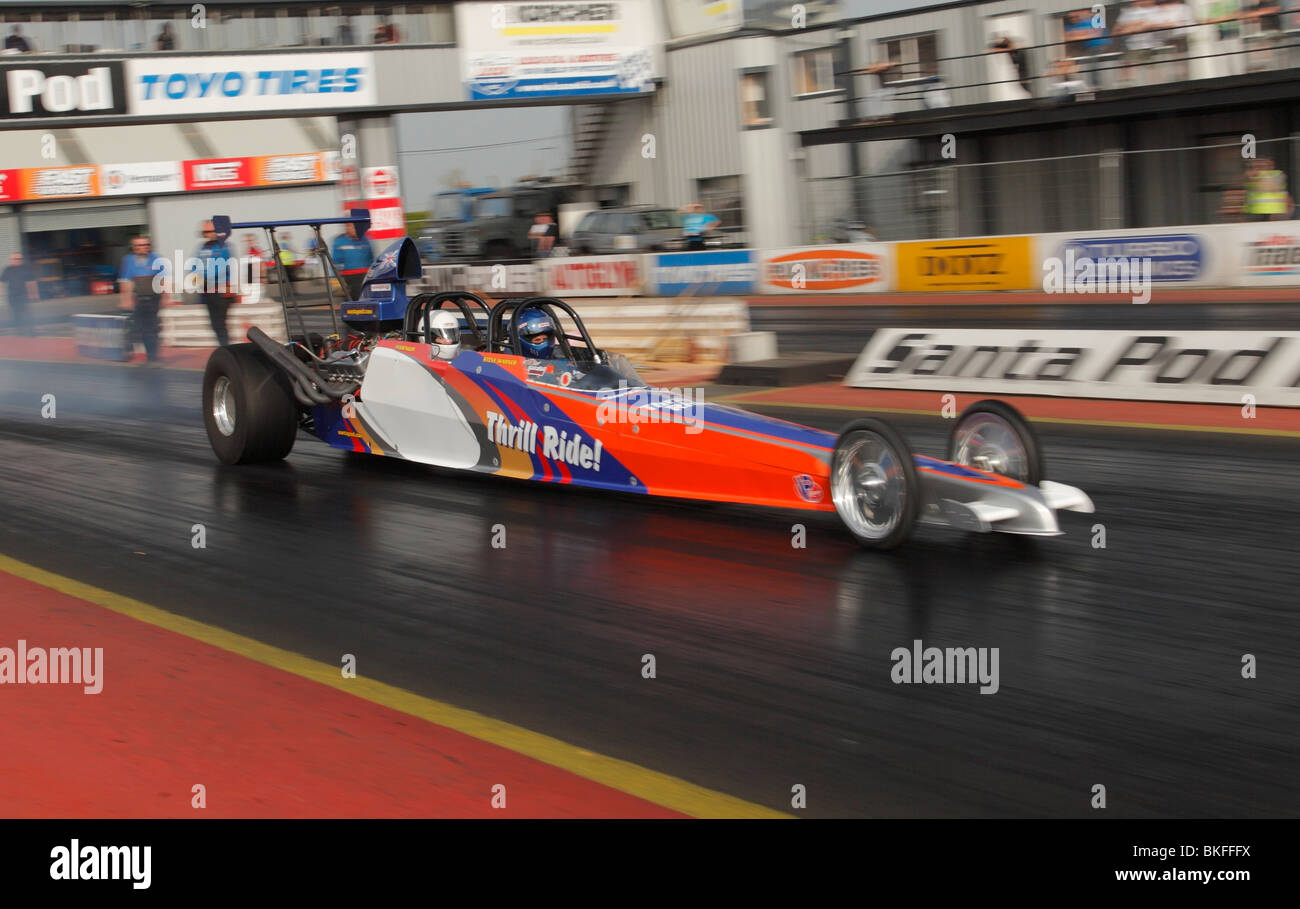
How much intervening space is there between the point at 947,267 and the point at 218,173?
2261 centimetres

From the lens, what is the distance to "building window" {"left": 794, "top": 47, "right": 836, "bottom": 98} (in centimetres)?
3243

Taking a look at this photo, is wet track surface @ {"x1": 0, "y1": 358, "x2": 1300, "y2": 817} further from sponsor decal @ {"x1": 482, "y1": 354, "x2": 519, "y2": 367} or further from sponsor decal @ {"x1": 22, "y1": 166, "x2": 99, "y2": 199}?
sponsor decal @ {"x1": 22, "y1": 166, "x2": 99, "y2": 199}

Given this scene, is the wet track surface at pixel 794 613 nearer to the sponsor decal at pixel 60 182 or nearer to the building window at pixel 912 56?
the building window at pixel 912 56

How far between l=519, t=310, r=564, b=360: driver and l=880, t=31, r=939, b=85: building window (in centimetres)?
2128

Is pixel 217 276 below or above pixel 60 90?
below

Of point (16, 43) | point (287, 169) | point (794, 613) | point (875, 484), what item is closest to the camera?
point (794, 613)

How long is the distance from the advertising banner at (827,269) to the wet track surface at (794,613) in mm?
13837

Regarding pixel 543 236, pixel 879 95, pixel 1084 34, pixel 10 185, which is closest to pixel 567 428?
pixel 1084 34

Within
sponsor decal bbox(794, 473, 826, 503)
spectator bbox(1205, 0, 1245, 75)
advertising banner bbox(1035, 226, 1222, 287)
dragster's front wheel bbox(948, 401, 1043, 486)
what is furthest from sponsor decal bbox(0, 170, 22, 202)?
dragster's front wheel bbox(948, 401, 1043, 486)

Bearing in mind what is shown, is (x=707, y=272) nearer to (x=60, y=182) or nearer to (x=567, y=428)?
(x=567, y=428)

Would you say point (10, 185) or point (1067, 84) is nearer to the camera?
point (1067, 84)

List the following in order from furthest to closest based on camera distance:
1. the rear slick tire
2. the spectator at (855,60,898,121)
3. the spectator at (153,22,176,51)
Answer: the spectator at (153,22,176,51), the spectator at (855,60,898,121), the rear slick tire

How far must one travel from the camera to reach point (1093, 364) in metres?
11.6
